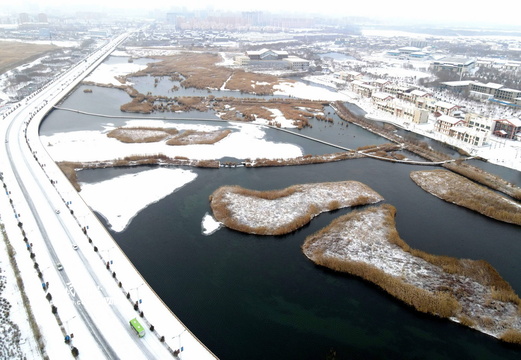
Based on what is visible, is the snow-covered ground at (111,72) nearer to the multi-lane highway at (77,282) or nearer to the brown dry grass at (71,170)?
the brown dry grass at (71,170)

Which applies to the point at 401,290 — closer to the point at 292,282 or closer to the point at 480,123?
the point at 292,282

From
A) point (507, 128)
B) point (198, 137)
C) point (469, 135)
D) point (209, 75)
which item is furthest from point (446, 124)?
point (209, 75)

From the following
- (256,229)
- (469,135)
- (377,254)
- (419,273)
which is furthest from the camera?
(469,135)

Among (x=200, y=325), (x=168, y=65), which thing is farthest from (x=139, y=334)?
(x=168, y=65)

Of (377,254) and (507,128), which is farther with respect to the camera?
Result: (507,128)

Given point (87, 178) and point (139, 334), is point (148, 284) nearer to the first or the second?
point (139, 334)

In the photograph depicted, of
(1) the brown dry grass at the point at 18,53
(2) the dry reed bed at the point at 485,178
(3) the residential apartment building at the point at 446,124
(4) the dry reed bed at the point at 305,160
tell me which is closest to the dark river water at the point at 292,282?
(4) the dry reed bed at the point at 305,160
